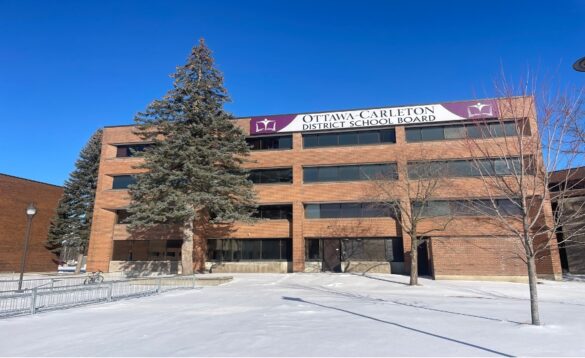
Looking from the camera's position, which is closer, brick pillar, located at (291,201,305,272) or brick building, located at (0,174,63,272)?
brick pillar, located at (291,201,305,272)

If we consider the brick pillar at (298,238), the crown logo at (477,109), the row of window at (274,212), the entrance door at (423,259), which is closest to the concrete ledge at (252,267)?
the brick pillar at (298,238)

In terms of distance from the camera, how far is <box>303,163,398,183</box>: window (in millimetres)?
28891

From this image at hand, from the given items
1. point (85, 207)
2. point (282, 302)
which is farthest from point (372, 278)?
point (85, 207)

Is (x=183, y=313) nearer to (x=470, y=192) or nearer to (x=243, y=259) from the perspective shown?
(x=243, y=259)

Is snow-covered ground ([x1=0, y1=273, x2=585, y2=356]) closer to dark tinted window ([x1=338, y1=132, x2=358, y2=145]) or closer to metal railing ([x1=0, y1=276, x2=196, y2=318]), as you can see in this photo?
metal railing ([x1=0, y1=276, x2=196, y2=318])

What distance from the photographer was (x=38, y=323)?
9.09 meters

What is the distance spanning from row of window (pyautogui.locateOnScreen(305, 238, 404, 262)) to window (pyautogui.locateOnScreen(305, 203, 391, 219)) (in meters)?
1.90

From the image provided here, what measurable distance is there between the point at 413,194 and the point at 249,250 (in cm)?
1391

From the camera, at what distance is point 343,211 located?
2936 cm

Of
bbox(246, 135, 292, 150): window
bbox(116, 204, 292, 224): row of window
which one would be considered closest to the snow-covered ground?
bbox(116, 204, 292, 224): row of window

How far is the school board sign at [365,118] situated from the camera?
2842 cm

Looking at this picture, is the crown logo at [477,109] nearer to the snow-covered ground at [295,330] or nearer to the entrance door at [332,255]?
the entrance door at [332,255]

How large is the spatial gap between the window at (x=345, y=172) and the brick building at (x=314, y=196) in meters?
0.08

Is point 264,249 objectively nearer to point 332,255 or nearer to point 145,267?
point 332,255
